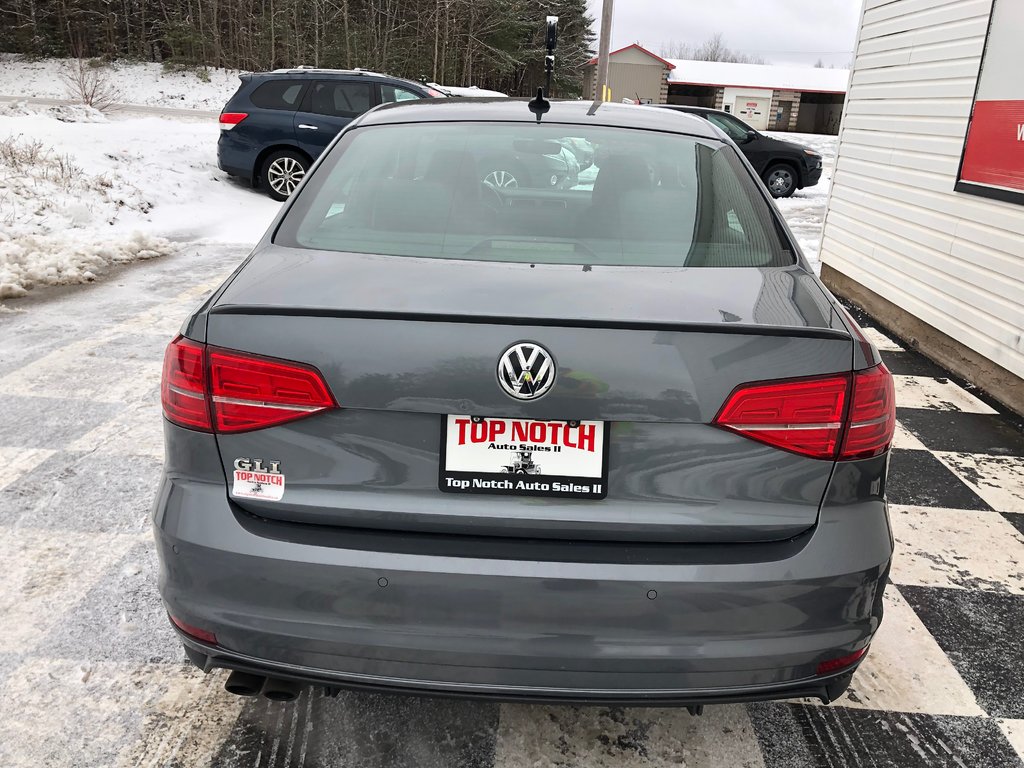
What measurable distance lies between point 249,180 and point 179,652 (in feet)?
35.6

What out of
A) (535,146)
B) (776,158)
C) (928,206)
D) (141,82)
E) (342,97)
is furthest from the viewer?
(141,82)

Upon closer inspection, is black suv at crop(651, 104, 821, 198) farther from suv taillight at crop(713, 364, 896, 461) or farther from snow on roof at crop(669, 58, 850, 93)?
snow on roof at crop(669, 58, 850, 93)

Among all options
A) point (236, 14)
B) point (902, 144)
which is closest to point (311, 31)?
point (236, 14)

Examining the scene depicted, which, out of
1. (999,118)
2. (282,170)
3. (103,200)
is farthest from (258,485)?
(282,170)

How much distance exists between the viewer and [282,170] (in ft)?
39.4

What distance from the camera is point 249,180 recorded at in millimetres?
12211

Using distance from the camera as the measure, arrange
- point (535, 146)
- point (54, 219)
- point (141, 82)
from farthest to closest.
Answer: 1. point (141, 82)
2. point (54, 219)
3. point (535, 146)

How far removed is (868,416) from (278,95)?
11.9m

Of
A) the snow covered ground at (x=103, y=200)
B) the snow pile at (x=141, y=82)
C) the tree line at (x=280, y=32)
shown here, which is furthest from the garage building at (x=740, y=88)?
the snow covered ground at (x=103, y=200)

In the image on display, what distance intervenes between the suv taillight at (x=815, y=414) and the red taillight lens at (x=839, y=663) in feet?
1.39

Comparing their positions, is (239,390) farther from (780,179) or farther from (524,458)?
(780,179)

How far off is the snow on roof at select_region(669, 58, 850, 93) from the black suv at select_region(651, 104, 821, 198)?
42286mm

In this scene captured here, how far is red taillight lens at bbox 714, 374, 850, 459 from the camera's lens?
1.65 metres

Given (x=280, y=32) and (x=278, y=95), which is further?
(x=280, y=32)
